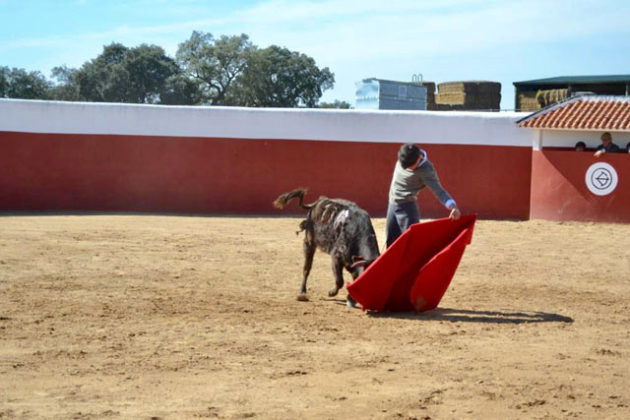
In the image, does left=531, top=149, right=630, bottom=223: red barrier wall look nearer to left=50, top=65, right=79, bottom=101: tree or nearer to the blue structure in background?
the blue structure in background

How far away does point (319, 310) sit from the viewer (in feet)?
29.3

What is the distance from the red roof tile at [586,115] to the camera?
1909 cm

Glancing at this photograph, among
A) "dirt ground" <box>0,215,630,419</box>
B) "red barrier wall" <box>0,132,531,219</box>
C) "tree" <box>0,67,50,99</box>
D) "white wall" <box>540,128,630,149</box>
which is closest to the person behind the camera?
"dirt ground" <box>0,215,630,419</box>

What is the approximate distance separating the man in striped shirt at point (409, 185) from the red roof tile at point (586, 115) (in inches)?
435

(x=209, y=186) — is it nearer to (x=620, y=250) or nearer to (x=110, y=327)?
(x=620, y=250)

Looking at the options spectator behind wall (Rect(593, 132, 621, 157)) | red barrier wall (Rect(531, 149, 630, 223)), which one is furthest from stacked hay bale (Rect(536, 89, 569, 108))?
spectator behind wall (Rect(593, 132, 621, 157))

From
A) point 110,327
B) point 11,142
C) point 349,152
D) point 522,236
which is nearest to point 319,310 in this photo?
point 110,327

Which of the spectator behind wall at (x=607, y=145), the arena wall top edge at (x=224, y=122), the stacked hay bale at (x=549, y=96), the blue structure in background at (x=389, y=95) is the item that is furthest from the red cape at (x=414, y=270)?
the blue structure in background at (x=389, y=95)

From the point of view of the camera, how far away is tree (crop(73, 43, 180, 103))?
138 feet

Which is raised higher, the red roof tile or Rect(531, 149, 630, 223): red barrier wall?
the red roof tile

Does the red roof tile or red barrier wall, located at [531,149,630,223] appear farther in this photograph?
the red roof tile

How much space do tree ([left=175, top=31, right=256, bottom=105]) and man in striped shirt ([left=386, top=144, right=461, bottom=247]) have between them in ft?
112

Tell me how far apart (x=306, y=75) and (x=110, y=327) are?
3445 centimetres

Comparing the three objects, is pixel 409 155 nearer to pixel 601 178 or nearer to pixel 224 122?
pixel 601 178
